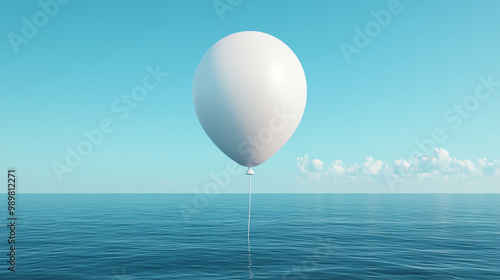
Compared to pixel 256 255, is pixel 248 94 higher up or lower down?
higher up

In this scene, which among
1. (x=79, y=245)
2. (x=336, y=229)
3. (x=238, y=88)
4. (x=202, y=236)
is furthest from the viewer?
(x=336, y=229)

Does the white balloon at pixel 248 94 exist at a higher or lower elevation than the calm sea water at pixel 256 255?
higher

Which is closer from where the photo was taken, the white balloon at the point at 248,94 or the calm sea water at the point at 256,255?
the white balloon at the point at 248,94

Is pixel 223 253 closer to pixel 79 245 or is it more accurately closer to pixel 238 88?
pixel 79 245

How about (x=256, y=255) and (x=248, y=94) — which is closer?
(x=248, y=94)

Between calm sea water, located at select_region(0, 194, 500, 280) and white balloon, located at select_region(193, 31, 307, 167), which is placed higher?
white balloon, located at select_region(193, 31, 307, 167)

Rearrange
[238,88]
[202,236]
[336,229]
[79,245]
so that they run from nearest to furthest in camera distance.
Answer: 1. [238,88]
2. [79,245]
3. [202,236]
4. [336,229]

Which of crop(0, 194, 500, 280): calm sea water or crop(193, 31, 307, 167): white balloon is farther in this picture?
crop(0, 194, 500, 280): calm sea water

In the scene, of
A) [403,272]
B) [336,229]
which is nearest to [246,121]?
[403,272]
